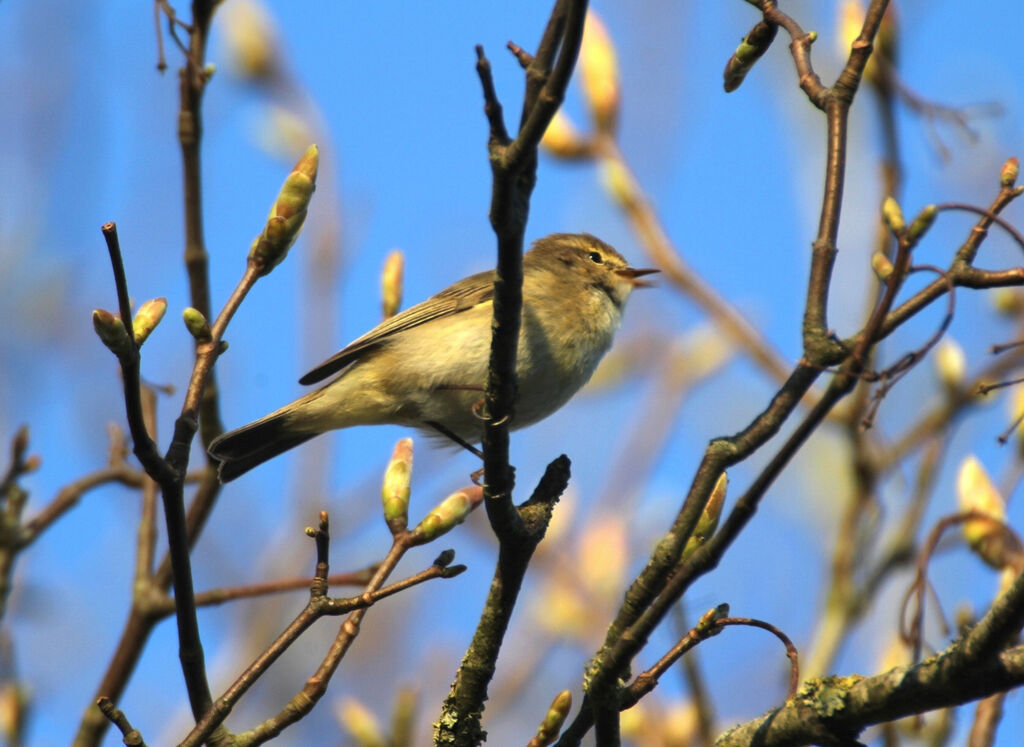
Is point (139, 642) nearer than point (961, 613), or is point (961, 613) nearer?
point (139, 642)

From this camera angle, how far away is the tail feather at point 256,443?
4.80 meters

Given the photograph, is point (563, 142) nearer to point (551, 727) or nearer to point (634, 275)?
point (634, 275)

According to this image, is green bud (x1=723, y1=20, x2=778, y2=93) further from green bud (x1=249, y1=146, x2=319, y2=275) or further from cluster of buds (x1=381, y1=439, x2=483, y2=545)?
cluster of buds (x1=381, y1=439, x2=483, y2=545)

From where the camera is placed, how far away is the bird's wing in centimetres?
487

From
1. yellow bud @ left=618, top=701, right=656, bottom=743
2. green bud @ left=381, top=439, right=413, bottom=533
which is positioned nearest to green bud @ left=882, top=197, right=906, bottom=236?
green bud @ left=381, top=439, right=413, bottom=533

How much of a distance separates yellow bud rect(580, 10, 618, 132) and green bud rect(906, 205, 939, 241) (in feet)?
9.57

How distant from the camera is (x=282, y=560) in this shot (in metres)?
6.82

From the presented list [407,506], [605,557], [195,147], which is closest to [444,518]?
[407,506]

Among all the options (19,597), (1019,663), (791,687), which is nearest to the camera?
(1019,663)

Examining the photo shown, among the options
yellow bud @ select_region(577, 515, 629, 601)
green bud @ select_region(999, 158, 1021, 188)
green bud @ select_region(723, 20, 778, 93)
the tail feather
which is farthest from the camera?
yellow bud @ select_region(577, 515, 629, 601)

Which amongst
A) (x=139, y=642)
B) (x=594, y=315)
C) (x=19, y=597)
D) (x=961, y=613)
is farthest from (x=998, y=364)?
(x=19, y=597)

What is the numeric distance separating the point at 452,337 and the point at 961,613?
2321 mm

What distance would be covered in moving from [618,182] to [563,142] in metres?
0.33

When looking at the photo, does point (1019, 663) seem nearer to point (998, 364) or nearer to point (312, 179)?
point (312, 179)
